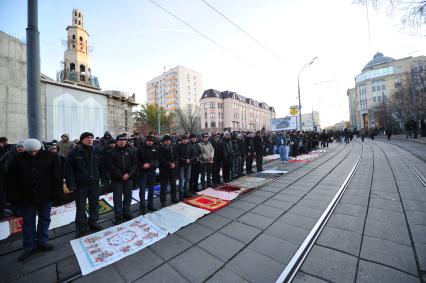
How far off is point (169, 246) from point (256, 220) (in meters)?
1.89

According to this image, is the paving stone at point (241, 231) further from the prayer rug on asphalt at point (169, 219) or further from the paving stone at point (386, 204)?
the paving stone at point (386, 204)

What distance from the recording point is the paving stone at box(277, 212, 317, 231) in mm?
3644

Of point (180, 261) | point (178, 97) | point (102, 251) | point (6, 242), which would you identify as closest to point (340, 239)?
point (180, 261)

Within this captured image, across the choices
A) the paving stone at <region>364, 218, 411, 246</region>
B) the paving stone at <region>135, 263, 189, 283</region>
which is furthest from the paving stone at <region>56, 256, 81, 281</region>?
the paving stone at <region>364, 218, 411, 246</region>

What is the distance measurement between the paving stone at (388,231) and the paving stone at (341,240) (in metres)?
0.32

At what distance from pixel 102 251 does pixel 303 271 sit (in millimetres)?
3109

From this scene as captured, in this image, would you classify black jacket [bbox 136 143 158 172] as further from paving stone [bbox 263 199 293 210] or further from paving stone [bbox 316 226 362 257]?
paving stone [bbox 316 226 362 257]

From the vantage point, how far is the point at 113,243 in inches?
131

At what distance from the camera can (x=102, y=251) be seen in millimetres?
3090

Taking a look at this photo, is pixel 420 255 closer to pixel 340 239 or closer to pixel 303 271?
pixel 340 239

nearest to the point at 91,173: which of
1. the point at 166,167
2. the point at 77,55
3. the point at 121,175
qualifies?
the point at 121,175

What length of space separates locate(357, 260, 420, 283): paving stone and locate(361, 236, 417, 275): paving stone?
0.13 meters

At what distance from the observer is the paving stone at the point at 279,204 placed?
4.70m

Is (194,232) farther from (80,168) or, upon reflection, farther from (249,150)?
(249,150)
